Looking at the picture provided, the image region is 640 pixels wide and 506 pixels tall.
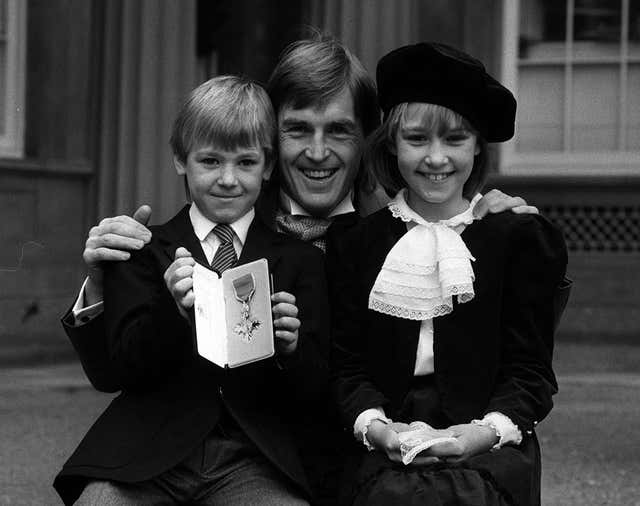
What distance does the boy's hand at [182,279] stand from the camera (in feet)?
9.36

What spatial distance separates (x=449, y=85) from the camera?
126 inches

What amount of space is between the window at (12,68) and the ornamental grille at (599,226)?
A: 3.71 m

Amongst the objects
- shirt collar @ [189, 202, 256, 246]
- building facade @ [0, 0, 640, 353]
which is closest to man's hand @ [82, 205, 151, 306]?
shirt collar @ [189, 202, 256, 246]

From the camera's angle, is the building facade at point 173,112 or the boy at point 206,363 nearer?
the boy at point 206,363

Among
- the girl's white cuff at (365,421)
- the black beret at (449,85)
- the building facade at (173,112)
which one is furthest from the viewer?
the building facade at (173,112)

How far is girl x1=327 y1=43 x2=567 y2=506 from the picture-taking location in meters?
3.14

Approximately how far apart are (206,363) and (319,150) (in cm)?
72

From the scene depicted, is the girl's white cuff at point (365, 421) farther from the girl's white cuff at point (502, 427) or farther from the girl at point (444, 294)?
the girl's white cuff at point (502, 427)

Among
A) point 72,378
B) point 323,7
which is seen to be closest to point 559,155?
point 323,7

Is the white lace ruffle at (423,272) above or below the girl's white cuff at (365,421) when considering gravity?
above

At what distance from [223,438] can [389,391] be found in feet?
1.51

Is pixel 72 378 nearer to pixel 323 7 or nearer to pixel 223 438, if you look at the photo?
pixel 323 7

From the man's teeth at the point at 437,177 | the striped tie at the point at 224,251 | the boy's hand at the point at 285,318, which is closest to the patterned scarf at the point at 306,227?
the striped tie at the point at 224,251

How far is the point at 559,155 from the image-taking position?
28.0 feet
